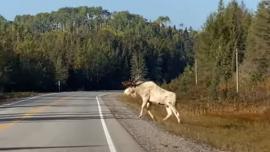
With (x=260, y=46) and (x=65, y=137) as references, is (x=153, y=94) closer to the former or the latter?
(x=65, y=137)

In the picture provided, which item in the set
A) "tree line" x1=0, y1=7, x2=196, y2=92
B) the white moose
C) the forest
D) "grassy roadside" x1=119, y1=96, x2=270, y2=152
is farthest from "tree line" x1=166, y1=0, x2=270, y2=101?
"tree line" x1=0, y1=7, x2=196, y2=92

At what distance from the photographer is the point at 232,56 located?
268 ft

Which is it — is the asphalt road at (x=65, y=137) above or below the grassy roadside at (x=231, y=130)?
above

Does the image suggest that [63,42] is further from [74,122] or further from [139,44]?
[74,122]

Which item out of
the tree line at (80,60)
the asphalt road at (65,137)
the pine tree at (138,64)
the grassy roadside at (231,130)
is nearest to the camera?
the asphalt road at (65,137)

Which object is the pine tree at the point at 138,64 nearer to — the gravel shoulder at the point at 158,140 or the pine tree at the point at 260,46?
the pine tree at the point at 260,46

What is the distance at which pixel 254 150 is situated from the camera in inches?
690

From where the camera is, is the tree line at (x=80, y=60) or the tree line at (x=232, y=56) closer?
the tree line at (x=232, y=56)

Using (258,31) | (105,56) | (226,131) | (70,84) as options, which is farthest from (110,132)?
(105,56)

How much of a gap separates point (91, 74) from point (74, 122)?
11982cm

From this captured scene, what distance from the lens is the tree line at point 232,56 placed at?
A: 61219mm

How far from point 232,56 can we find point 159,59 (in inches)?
3535

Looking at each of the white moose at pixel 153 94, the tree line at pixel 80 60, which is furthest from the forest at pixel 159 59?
the white moose at pixel 153 94

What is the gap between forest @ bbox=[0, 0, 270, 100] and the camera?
7088 cm
